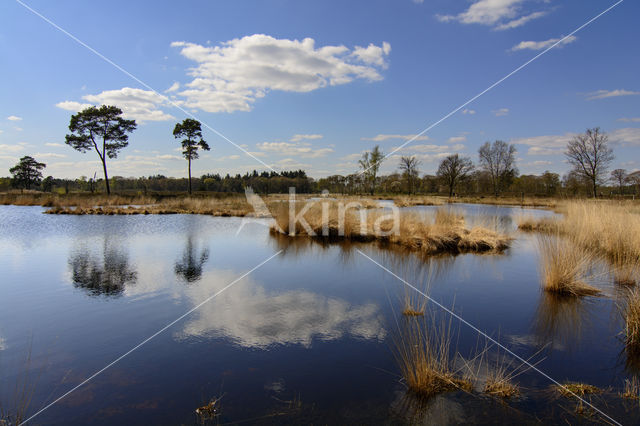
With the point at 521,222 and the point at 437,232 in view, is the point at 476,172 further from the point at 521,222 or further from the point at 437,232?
the point at 437,232

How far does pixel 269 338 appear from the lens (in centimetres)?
455

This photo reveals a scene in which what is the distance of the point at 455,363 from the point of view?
12.8 ft

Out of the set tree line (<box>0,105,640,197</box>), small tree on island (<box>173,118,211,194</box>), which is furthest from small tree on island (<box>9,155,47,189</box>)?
small tree on island (<box>173,118,211,194</box>)

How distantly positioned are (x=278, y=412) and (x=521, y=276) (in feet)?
24.0

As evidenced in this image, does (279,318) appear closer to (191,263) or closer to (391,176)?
(191,263)

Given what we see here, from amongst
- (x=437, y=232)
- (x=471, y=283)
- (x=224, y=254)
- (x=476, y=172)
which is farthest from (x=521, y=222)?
(x=476, y=172)

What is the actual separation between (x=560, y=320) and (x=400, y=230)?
807cm

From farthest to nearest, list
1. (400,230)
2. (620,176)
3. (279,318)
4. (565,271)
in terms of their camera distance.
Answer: (620,176), (400,230), (565,271), (279,318)

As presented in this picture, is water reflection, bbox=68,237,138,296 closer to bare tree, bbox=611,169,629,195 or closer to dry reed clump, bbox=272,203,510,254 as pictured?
dry reed clump, bbox=272,203,510,254

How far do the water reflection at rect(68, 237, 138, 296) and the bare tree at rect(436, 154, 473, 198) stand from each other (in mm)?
49461

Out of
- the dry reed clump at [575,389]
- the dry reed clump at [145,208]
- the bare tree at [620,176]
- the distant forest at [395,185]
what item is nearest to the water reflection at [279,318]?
the dry reed clump at [575,389]

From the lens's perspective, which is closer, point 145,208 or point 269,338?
point 269,338

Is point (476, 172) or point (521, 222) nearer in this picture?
point (521, 222)

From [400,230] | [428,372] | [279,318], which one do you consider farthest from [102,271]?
[400,230]
